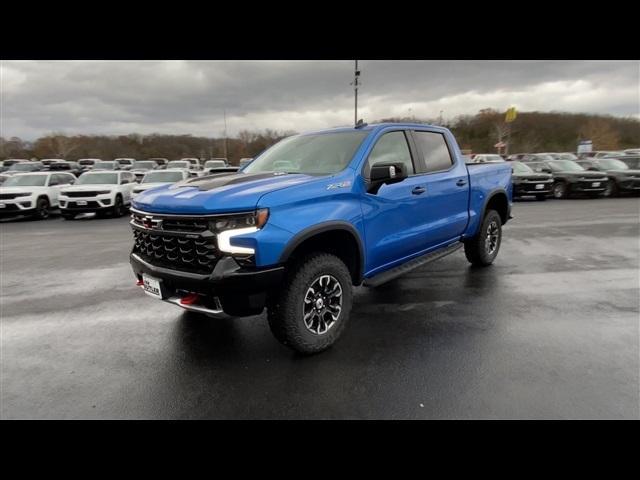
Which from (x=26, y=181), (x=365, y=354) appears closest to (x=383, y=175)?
(x=365, y=354)

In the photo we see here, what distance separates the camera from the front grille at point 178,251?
2910mm

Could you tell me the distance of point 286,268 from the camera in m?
3.11

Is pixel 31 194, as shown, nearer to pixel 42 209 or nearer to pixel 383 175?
pixel 42 209

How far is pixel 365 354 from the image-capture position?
3400 millimetres

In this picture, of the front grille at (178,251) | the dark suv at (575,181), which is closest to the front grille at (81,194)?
the front grille at (178,251)

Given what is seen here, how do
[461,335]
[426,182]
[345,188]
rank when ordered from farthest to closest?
[426,182] < [461,335] < [345,188]

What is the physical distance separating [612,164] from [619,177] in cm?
132

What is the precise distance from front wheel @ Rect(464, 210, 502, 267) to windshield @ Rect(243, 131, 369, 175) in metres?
2.86

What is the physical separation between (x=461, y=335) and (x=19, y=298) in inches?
219
